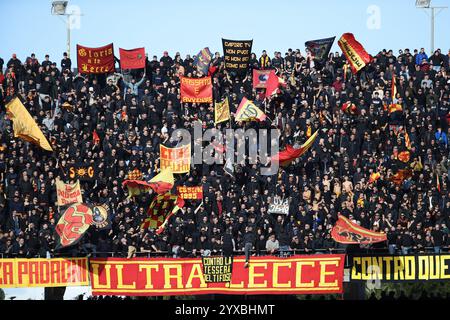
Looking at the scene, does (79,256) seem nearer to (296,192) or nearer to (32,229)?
(32,229)

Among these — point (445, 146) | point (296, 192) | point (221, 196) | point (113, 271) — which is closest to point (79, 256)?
point (113, 271)

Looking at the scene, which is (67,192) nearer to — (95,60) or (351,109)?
(95,60)

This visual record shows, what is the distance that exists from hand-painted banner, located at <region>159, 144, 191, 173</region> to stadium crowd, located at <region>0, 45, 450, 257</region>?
269 millimetres

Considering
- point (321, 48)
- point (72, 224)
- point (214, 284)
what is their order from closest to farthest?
1. point (72, 224)
2. point (214, 284)
3. point (321, 48)

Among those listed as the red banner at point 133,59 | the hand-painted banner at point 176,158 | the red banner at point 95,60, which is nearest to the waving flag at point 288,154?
the hand-painted banner at point 176,158

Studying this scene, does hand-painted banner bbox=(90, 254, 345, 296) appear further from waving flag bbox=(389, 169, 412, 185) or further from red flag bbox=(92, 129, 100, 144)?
red flag bbox=(92, 129, 100, 144)

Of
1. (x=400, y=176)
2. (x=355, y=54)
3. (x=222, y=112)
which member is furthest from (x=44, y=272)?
(x=355, y=54)

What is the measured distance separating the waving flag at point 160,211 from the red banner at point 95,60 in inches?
300

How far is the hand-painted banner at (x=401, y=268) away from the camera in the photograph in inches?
1052

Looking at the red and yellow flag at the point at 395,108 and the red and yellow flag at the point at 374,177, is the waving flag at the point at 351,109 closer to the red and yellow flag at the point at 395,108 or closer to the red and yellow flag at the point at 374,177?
the red and yellow flag at the point at 395,108

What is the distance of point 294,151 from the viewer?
100.0 feet

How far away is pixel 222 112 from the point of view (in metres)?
32.3

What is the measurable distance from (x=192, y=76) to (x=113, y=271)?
8994 millimetres

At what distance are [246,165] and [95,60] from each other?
23.0ft
